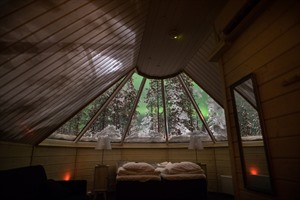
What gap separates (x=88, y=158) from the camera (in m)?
5.38

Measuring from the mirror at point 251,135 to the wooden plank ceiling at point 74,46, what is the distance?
1307 mm

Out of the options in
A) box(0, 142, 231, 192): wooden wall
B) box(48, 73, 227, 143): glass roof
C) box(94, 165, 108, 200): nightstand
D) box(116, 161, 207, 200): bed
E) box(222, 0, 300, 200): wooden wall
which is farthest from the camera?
box(48, 73, 227, 143): glass roof

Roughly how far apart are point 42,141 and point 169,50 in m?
3.26

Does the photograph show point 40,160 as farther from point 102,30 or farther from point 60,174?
point 102,30

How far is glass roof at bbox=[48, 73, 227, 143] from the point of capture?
509cm

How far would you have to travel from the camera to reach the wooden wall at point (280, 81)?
1.24 m

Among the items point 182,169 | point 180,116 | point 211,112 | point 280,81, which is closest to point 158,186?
point 182,169

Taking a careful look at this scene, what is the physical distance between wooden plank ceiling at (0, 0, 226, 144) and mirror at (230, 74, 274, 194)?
131cm

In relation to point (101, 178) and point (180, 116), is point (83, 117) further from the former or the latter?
point (180, 116)

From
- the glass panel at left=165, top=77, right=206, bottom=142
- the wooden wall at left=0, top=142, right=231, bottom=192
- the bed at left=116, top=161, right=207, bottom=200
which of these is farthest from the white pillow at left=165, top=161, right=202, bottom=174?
the glass panel at left=165, top=77, right=206, bottom=142

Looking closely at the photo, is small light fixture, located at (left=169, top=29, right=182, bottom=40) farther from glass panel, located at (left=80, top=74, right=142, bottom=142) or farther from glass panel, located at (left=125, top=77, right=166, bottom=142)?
glass panel, located at (left=80, top=74, right=142, bottom=142)

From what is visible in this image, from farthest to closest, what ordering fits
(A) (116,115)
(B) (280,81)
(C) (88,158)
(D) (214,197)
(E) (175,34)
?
(A) (116,115), (C) (88,158), (D) (214,197), (E) (175,34), (B) (280,81)

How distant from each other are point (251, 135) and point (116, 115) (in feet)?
14.4

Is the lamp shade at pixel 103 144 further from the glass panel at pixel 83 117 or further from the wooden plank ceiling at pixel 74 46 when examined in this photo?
the wooden plank ceiling at pixel 74 46
